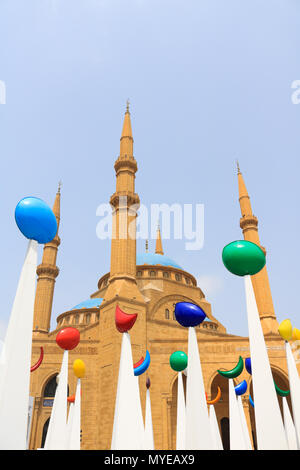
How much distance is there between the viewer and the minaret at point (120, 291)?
17406 millimetres

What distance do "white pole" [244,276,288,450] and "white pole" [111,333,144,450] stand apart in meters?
1.95

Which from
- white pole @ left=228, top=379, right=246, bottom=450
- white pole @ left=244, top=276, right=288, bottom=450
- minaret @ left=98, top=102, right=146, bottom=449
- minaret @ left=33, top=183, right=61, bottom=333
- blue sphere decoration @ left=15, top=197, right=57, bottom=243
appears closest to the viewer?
white pole @ left=244, top=276, right=288, bottom=450

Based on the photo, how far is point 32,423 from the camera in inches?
738

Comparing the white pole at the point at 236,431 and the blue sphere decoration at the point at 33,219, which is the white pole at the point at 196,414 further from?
the blue sphere decoration at the point at 33,219

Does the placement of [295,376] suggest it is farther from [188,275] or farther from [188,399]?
[188,275]

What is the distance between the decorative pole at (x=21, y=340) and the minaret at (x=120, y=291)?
13601 mm

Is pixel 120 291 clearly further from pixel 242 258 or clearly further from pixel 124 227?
pixel 242 258

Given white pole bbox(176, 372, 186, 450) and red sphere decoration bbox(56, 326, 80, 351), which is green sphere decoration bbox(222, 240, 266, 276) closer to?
red sphere decoration bbox(56, 326, 80, 351)

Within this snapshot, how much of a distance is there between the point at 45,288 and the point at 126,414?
22.3 meters

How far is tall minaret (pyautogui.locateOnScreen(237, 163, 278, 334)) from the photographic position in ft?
75.1

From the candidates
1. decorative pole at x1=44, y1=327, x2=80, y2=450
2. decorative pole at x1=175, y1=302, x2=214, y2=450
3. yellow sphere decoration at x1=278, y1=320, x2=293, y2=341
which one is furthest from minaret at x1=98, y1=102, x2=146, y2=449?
decorative pole at x1=175, y1=302, x2=214, y2=450

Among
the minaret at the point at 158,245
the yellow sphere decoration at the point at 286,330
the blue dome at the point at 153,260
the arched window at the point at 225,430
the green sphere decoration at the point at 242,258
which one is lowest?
the arched window at the point at 225,430

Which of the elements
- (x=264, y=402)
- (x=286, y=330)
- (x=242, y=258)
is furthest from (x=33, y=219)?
(x=286, y=330)

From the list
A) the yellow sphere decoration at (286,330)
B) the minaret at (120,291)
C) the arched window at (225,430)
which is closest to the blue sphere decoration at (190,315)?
the yellow sphere decoration at (286,330)
